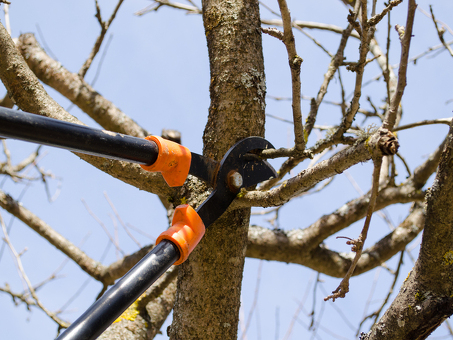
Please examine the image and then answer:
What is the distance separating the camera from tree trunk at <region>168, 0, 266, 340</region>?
125 cm

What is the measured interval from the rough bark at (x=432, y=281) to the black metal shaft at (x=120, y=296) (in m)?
0.62

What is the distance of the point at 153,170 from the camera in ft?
3.54

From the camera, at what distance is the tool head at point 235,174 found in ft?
3.86

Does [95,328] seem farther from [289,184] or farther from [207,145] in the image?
[207,145]

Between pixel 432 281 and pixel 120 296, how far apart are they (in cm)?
82

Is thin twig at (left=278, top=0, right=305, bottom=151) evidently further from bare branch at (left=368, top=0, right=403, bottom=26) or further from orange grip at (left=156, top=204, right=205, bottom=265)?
orange grip at (left=156, top=204, right=205, bottom=265)

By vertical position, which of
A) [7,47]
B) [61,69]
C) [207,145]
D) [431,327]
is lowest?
[431,327]

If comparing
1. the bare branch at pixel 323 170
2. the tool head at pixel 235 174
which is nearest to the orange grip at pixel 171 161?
the tool head at pixel 235 174

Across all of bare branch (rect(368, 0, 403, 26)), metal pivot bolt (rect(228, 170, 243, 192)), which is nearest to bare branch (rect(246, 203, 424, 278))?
metal pivot bolt (rect(228, 170, 243, 192))

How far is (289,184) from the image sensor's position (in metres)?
1.10

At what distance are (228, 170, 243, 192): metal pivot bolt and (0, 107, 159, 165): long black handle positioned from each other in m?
0.27

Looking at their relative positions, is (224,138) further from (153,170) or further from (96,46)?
(96,46)

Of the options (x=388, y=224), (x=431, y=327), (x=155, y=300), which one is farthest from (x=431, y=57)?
(x=155, y=300)

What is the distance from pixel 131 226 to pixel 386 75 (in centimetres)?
257
